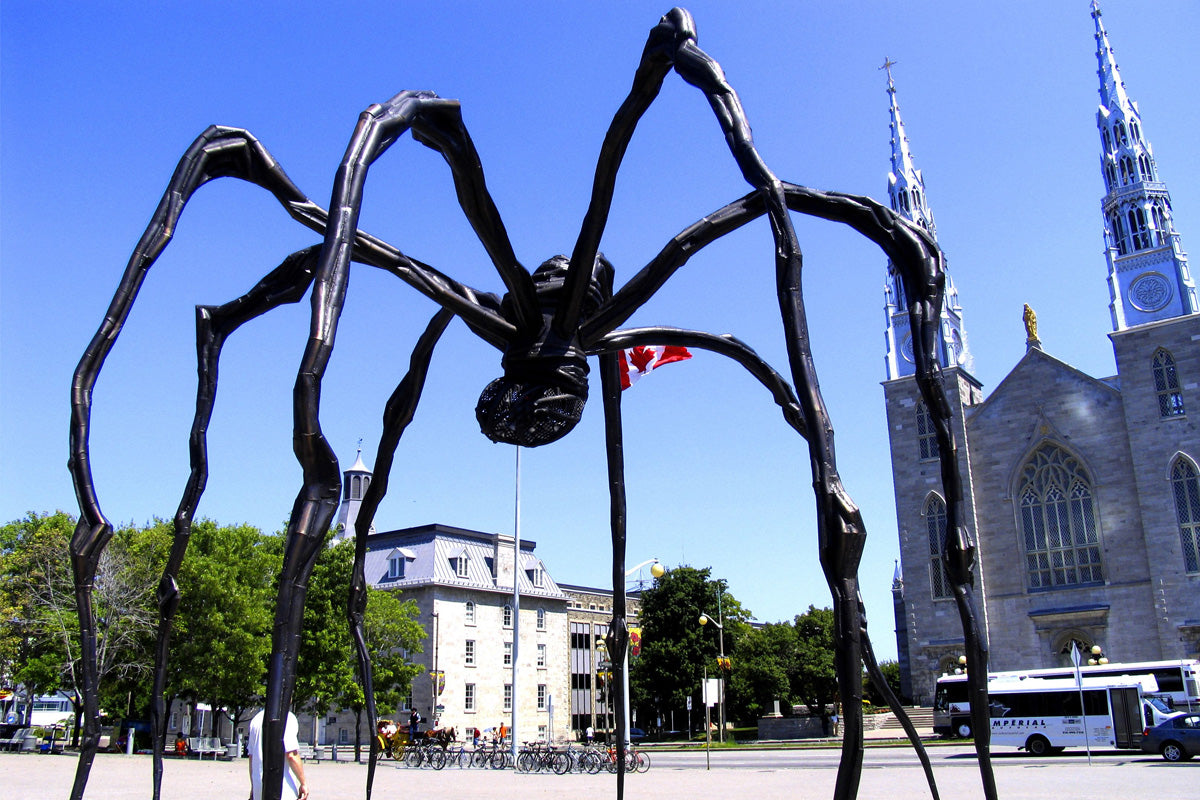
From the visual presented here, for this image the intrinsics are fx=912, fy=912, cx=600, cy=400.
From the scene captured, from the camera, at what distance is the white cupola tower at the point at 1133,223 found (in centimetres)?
5303

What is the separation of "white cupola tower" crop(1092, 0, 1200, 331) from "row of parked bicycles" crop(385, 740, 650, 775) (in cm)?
4289

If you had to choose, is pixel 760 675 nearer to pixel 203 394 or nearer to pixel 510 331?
pixel 510 331

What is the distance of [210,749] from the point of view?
1353 inches

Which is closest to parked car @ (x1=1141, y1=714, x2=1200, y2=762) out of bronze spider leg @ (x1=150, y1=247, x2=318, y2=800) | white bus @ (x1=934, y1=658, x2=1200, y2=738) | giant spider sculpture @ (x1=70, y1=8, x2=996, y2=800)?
white bus @ (x1=934, y1=658, x2=1200, y2=738)

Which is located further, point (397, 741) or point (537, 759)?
point (397, 741)

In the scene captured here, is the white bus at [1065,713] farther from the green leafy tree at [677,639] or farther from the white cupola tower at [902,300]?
the white cupola tower at [902,300]

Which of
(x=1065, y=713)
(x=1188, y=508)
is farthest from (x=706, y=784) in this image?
(x=1188, y=508)

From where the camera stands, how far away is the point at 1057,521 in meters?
53.8

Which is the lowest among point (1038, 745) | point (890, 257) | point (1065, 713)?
point (1038, 745)

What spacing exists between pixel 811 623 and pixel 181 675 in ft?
171

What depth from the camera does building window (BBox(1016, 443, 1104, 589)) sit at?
52.8 metres

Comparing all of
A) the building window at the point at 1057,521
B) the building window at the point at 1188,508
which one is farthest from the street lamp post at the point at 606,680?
the building window at the point at 1188,508

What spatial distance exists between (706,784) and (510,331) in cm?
1519

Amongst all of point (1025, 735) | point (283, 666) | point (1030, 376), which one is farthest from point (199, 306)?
point (1030, 376)
